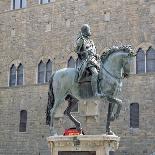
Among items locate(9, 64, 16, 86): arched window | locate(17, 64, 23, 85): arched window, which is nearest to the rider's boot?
locate(17, 64, 23, 85): arched window

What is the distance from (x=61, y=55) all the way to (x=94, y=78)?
14.5 meters

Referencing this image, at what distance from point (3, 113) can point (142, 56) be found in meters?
8.85

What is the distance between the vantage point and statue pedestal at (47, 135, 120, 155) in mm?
8836

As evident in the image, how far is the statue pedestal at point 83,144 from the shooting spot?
8.84 metres

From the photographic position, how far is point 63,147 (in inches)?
361

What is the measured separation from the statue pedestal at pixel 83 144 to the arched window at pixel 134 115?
1170 centimetres

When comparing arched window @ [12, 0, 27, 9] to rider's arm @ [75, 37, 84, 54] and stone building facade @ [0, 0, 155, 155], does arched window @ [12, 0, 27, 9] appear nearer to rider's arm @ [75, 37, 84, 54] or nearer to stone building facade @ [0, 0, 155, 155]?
stone building facade @ [0, 0, 155, 155]

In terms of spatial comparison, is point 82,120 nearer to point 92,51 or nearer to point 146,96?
point 146,96

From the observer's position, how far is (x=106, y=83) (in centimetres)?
930

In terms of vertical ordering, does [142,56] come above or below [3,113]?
above

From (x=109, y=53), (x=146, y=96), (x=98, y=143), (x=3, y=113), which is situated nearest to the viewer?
(x=98, y=143)

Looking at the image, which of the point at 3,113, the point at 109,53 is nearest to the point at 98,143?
the point at 109,53

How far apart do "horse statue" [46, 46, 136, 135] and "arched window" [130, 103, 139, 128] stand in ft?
36.7

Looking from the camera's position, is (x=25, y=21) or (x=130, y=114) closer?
(x=130, y=114)
